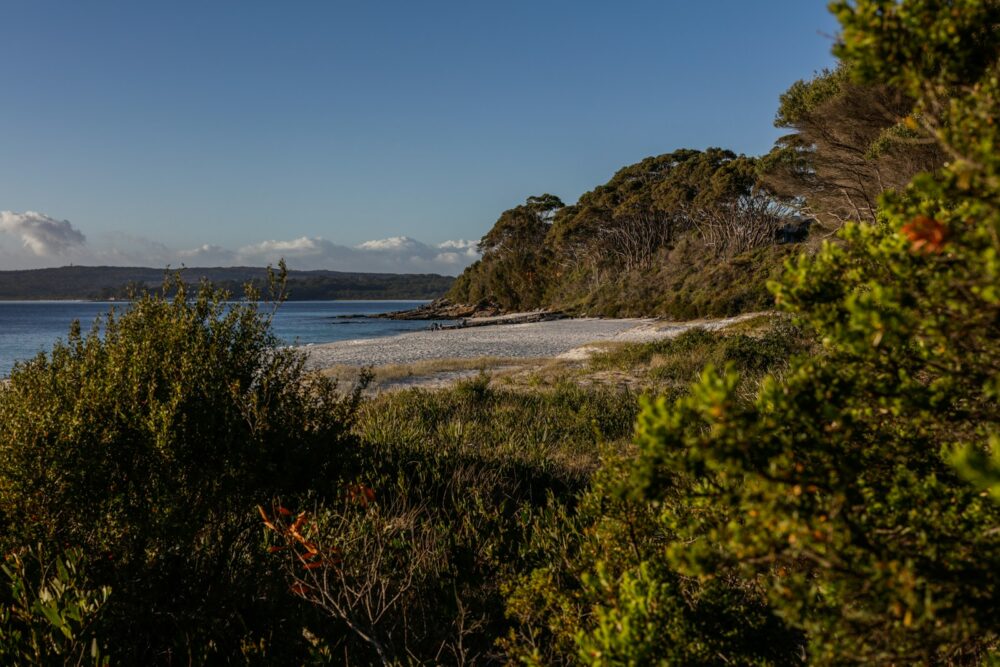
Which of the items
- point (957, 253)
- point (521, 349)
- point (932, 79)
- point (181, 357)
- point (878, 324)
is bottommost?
point (521, 349)

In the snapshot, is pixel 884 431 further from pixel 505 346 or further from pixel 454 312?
pixel 454 312

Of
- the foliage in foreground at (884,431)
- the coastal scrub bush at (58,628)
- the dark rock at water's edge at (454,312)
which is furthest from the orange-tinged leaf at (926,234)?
the dark rock at water's edge at (454,312)

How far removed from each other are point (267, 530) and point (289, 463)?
46 centimetres

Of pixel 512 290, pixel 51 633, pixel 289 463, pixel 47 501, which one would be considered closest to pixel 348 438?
pixel 289 463

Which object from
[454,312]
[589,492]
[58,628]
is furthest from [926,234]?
[454,312]

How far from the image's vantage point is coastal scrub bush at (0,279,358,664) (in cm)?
316

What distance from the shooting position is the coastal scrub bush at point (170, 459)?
3.16 meters

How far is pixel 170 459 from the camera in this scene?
143 inches

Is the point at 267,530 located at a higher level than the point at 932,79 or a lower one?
lower

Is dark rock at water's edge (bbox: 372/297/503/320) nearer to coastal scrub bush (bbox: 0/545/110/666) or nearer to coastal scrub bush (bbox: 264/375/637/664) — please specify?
coastal scrub bush (bbox: 264/375/637/664)

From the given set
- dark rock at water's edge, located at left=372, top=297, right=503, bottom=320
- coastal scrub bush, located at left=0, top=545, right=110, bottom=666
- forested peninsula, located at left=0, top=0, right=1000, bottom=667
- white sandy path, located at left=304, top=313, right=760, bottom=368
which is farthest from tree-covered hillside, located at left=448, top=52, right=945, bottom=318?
coastal scrub bush, located at left=0, top=545, right=110, bottom=666

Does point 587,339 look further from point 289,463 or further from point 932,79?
point 932,79

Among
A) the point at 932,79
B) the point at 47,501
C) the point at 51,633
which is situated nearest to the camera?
the point at 932,79

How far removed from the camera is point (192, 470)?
12.5 ft
